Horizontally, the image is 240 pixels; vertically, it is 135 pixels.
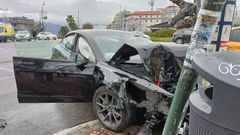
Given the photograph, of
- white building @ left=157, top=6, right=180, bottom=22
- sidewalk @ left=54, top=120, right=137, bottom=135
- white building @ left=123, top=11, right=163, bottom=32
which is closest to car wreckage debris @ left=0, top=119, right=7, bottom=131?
sidewalk @ left=54, top=120, right=137, bottom=135

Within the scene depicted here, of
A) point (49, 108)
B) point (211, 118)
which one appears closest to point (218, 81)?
point (211, 118)

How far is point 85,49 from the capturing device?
177 inches

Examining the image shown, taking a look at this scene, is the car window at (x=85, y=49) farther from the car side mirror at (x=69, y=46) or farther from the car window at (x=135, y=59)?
the car window at (x=135, y=59)


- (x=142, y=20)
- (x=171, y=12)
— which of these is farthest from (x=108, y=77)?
(x=142, y=20)

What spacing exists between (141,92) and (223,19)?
1.73 metres

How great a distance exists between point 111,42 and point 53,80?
1.22 meters

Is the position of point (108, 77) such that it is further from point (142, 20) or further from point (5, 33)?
point (142, 20)

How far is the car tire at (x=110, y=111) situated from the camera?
11.7 ft

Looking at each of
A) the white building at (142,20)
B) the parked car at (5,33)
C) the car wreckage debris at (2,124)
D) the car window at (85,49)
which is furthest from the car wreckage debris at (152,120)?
the white building at (142,20)

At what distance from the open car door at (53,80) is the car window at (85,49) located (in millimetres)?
186

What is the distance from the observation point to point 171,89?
11.0 ft

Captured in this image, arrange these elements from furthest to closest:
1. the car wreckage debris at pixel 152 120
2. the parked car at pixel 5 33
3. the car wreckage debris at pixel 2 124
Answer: the parked car at pixel 5 33
the car wreckage debris at pixel 2 124
the car wreckage debris at pixel 152 120

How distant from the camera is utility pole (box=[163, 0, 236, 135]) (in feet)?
5.94

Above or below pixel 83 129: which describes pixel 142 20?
above
